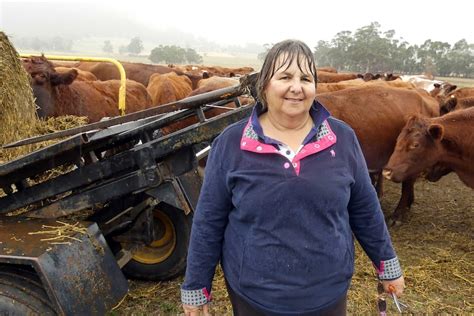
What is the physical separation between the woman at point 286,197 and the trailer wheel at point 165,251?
1.90 meters

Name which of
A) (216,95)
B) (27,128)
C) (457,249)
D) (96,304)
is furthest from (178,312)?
(457,249)

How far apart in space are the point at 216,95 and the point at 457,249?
3669 mm

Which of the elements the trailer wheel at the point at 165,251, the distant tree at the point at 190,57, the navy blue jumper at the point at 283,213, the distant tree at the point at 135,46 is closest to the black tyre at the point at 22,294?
the navy blue jumper at the point at 283,213

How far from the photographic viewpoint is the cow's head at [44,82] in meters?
5.57

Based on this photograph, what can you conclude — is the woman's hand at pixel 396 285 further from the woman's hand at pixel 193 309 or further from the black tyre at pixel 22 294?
the black tyre at pixel 22 294

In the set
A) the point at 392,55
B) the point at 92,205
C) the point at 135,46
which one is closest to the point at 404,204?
the point at 92,205

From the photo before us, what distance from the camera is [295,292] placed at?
1.87 m

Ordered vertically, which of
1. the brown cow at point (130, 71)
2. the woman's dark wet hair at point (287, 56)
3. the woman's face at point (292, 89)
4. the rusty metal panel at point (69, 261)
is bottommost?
the brown cow at point (130, 71)

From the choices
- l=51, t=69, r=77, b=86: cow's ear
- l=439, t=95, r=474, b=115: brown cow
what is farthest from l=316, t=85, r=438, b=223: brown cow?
l=51, t=69, r=77, b=86: cow's ear

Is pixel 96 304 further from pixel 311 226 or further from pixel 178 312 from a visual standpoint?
pixel 311 226

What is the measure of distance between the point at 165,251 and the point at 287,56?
2.69 m

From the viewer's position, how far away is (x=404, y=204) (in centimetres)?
621

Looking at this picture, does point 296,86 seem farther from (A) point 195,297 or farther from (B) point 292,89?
(A) point 195,297

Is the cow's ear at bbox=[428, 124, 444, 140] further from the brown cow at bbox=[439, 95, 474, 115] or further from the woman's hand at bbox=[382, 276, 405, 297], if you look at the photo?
the woman's hand at bbox=[382, 276, 405, 297]
